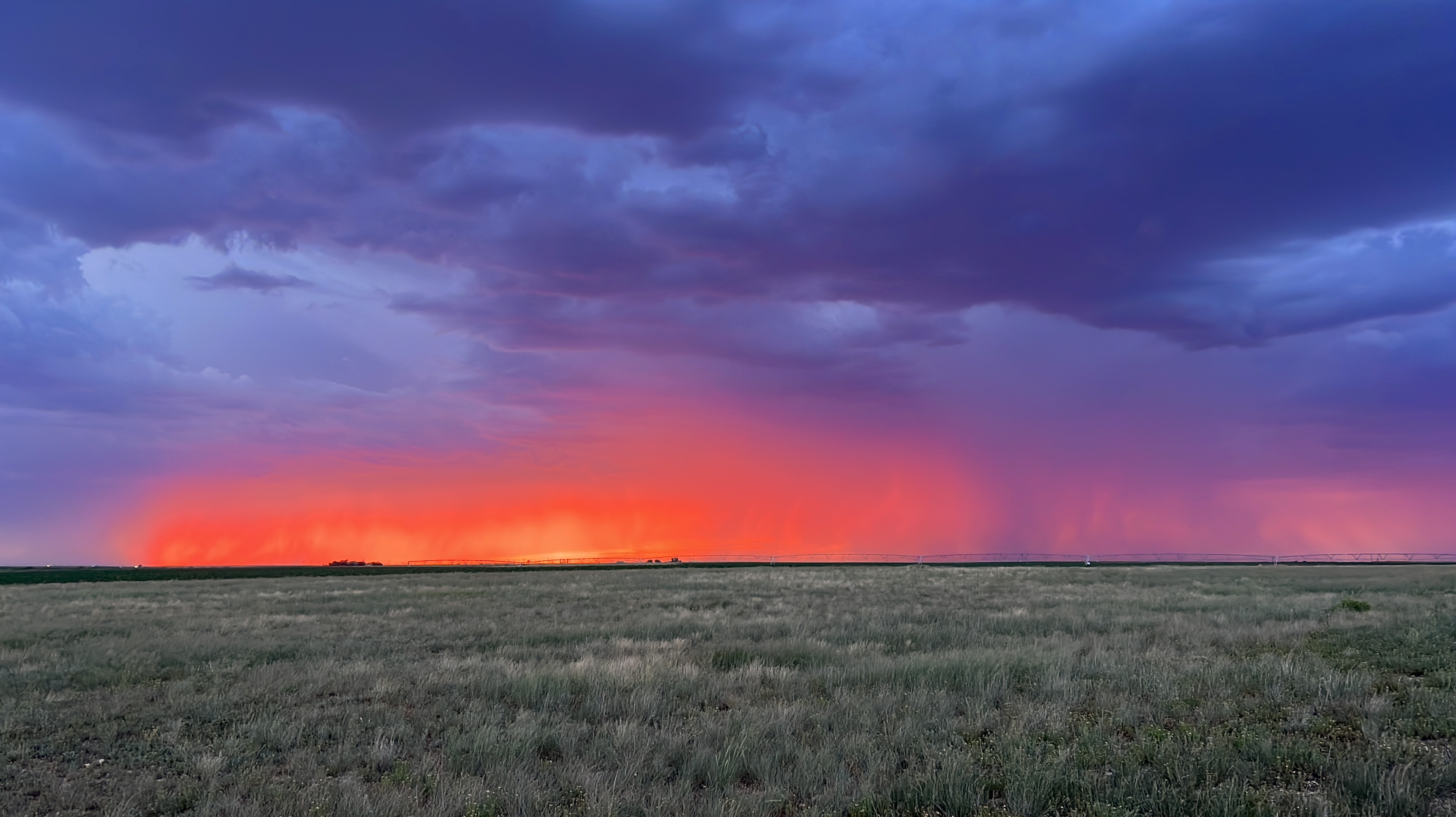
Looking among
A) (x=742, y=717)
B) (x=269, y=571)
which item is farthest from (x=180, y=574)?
(x=742, y=717)

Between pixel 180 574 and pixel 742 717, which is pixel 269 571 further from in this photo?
pixel 742 717

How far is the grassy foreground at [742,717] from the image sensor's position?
22.9 feet

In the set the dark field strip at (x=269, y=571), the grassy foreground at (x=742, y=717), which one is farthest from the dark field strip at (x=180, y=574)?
the grassy foreground at (x=742, y=717)

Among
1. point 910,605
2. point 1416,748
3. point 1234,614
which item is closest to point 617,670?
point 1416,748

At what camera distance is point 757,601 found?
28.6 m

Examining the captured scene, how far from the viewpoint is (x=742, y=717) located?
9.68 m

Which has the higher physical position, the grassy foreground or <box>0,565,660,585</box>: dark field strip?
the grassy foreground

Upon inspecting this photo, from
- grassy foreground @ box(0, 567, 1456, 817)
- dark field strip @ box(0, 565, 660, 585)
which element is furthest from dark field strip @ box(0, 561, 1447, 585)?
grassy foreground @ box(0, 567, 1456, 817)

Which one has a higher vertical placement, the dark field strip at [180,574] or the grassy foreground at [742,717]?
the grassy foreground at [742,717]

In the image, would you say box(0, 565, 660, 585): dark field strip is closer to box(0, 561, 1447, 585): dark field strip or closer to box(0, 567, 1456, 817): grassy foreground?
box(0, 561, 1447, 585): dark field strip

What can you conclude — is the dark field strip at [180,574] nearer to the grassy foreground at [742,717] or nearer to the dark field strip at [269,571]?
the dark field strip at [269,571]

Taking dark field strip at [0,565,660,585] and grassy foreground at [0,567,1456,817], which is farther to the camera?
dark field strip at [0,565,660,585]

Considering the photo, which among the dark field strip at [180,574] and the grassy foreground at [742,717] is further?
the dark field strip at [180,574]

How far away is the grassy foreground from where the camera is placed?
6984 mm
